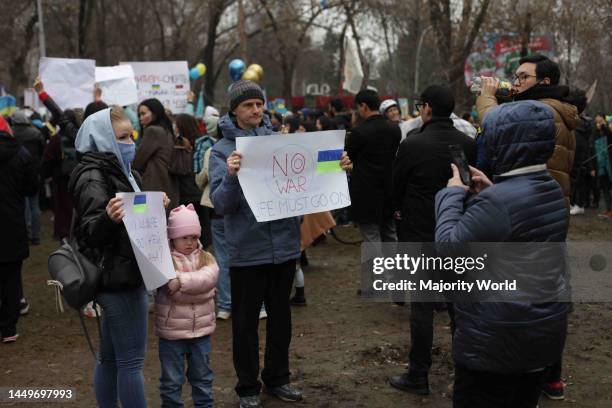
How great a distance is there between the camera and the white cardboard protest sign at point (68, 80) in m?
9.62

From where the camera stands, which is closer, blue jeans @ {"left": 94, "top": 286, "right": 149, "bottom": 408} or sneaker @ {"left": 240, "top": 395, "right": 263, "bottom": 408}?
blue jeans @ {"left": 94, "top": 286, "right": 149, "bottom": 408}

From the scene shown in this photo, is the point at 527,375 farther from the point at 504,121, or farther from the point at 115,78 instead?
the point at 115,78

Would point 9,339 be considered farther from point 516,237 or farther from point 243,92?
point 516,237

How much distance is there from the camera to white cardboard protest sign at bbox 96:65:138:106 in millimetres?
10539

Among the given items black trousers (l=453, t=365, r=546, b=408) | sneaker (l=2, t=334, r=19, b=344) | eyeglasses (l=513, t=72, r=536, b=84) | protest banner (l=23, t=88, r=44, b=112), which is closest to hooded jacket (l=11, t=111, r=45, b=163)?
sneaker (l=2, t=334, r=19, b=344)

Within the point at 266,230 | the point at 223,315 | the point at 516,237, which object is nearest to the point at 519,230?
the point at 516,237

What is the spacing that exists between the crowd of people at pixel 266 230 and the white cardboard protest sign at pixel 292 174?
0.09 metres

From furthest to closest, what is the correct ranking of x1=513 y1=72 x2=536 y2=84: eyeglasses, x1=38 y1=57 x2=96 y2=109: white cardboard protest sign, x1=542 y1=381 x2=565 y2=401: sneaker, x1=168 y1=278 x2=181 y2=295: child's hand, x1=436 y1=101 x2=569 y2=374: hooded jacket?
x1=38 y1=57 x2=96 y2=109: white cardboard protest sign → x1=542 y1=381 x2=565 y2=401: sneaker → x1=513 y1=72 x2=536 y2=84: eyeglasses → x1=168 y1=278 x2=181 y2=295: child's hand → x1=436 y1=101 x2=569 y2=374: hooded jacket

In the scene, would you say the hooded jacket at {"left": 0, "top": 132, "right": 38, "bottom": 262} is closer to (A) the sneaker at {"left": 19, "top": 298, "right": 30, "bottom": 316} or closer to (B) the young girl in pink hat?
(A) the sneaker at {"left": 19, "top": 298, "right": 30, "bottom": 316}

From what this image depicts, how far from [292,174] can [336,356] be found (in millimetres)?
1847

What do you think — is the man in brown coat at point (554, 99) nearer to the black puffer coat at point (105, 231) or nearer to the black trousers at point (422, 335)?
the black trousers at point (422, 335)

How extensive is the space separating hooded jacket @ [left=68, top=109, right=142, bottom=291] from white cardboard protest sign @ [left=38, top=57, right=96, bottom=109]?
605 cm

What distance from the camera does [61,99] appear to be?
31.9 ft

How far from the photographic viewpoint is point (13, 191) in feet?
Result: 21.8
